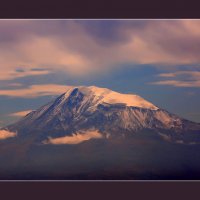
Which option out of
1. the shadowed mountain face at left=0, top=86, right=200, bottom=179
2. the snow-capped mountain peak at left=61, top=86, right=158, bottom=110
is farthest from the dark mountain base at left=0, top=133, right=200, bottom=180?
the snow-capped mountain peak at left=61, top=86, right=158, bottom=110

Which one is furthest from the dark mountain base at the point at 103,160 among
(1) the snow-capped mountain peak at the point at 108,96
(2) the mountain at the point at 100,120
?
(1) the snow-capped mountain peak at the point at 108,96

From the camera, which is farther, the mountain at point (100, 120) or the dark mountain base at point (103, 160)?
Answer: the mountain at point (100, 120)

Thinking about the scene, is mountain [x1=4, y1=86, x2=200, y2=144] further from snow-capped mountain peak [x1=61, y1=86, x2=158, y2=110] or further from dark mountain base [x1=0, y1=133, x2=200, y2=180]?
dark mountain base [x1=0, y1=133, x2=200, y2=180]

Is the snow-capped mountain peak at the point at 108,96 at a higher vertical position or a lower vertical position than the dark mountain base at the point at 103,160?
higher

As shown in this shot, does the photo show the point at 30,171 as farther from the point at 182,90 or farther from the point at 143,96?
the point at 182,90

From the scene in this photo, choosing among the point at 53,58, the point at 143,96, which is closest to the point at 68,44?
the point at 53,58

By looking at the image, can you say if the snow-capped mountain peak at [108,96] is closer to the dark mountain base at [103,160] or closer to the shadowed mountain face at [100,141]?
the shadowed mountain face at [100,141]

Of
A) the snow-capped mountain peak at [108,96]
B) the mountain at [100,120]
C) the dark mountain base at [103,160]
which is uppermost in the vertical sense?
the snow-capped mountain peak at [108,96]

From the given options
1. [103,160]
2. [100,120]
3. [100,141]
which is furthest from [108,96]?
[103,160]
